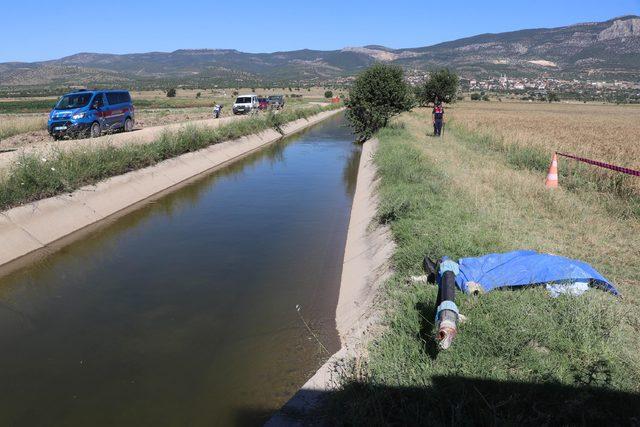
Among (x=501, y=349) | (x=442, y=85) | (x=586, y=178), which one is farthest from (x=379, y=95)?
(x=442, y=85)


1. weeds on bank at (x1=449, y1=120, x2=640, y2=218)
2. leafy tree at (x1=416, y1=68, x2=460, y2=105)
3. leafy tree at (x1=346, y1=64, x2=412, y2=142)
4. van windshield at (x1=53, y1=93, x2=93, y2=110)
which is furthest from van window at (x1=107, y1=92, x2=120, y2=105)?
leafy tree at (x1=416, y1=68, x2=460, y2=105)

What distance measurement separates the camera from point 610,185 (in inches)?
480

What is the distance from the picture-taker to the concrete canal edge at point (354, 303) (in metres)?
4.21

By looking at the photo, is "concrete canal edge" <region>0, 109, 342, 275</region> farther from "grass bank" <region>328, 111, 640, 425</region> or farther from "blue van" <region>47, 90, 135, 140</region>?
"grass bank" <region>328, 111, 640, 425</region>

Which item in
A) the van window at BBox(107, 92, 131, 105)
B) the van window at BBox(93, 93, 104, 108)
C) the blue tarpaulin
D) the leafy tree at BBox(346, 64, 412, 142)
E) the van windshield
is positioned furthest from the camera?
the leafy tree at BBox(346, 64, 412, 142)

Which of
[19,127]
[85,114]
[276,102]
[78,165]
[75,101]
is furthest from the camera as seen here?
[276,102]

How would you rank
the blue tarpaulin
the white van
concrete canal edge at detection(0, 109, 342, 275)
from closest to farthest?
the blue tarpaulin < concrete canal edge at detection(0, 109, 342, 275) < the white van

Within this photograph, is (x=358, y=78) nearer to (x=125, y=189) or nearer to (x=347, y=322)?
(x=125, y=189)

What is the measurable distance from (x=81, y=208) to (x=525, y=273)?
11588 mm

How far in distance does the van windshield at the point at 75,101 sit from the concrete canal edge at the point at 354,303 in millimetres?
15292

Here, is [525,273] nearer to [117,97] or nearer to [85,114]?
[85,114]

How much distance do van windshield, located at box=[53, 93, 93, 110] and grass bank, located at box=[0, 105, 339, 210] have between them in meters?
4.70

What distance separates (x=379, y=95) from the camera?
27.3 meters

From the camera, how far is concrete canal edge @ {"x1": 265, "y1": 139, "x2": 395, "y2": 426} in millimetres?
4205
